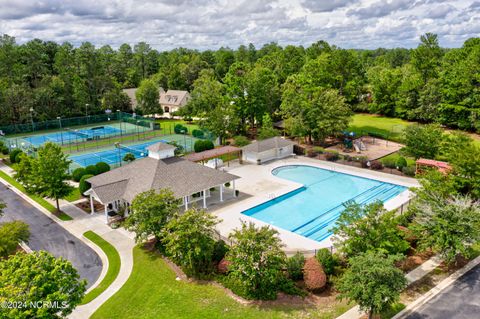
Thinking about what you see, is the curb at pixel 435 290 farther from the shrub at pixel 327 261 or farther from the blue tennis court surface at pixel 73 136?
the blue tennis court surface at pixel 73 136

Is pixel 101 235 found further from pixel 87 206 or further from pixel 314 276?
pixel 314 276

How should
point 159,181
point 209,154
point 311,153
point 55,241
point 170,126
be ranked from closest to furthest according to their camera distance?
point 55,241 → point 159,181 → point 209,154 → point 311,153 → point 170,126

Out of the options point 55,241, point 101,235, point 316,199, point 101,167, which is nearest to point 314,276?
point 316,199

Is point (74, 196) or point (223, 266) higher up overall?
point (74, 196)

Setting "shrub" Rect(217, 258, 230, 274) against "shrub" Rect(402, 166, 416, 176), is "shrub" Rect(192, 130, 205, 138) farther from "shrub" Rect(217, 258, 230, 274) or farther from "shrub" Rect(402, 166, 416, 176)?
"shrub" Rect(217, 258, 230, 274)

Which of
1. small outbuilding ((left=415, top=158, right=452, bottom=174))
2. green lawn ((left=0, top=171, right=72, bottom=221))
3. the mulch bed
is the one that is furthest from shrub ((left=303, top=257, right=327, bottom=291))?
small outbuilding ((left=415, top=158, right=452, bottom=174))

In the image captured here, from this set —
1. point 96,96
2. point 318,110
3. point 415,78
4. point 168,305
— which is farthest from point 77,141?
point 415,78
